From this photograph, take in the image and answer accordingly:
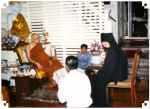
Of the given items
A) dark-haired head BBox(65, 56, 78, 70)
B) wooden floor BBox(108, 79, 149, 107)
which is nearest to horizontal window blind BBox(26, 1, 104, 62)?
dark-haired head BBox(65, 56, 78, 70)

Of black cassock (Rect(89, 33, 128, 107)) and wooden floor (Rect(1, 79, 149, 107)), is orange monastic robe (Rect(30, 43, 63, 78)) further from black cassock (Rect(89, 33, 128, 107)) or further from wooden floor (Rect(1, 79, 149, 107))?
wooden floor (Rect(1, 79, 149, 107))

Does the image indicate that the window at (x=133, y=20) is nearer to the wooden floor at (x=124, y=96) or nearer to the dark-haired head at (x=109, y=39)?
the dark-haired head at (x=109, y=39)

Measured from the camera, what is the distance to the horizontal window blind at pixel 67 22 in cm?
181

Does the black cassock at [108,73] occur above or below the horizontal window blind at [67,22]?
below

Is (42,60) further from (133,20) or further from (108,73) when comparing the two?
(133,20)

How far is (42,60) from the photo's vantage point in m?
1.86

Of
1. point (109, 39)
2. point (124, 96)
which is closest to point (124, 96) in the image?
point (124, 96)

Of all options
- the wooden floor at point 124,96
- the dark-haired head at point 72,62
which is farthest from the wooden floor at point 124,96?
the dark-haired head at point 72,62

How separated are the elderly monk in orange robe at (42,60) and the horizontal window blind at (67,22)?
1.5 inches

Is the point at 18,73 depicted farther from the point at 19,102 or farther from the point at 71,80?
the point at 71,80

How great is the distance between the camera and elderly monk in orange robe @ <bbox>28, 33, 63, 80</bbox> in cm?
185

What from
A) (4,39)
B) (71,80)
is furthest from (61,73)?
(4,39)

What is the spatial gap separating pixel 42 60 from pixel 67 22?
0.25 meters

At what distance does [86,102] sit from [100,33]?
38cm
